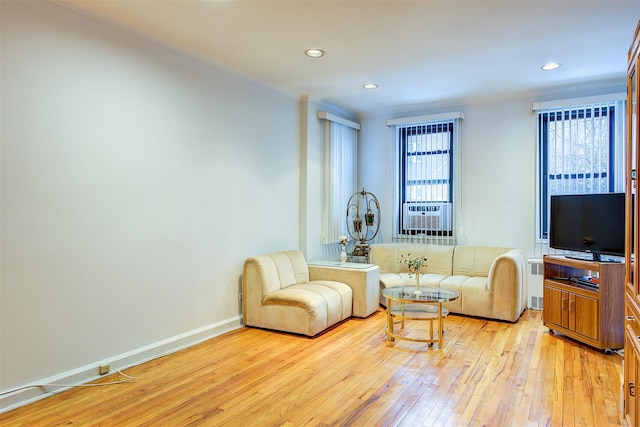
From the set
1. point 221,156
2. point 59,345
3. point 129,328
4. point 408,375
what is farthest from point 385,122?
point 59,345

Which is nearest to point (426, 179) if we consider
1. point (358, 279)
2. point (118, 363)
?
point (358, 279)

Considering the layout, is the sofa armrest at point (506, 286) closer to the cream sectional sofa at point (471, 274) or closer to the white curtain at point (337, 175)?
the cream sectional sofa at point (471, 274)

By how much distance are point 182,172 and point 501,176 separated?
13.1 ft

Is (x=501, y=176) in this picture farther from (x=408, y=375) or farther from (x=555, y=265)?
(x=408, y=375)

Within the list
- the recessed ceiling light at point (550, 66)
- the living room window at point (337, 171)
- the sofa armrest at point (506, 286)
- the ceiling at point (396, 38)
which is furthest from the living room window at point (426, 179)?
the recessed ceiling light at point (550, 66)

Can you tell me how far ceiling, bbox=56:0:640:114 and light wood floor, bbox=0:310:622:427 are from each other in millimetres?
2691

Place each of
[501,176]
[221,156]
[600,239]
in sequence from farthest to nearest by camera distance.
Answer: [501,176] < [221,156] < [600,239]

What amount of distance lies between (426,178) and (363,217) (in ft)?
3.66

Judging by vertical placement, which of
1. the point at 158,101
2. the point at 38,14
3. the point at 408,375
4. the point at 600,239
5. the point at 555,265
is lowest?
the point at 408,375

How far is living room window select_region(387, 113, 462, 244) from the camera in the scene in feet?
18.7

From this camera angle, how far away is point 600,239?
3.88 meters

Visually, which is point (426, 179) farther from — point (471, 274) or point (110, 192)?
point (110, 192)

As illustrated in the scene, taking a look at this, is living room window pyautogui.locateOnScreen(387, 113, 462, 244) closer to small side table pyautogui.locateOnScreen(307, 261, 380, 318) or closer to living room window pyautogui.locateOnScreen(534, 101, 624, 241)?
living room window pyautogui.locateOnScreen(534, 101, 624, 241)

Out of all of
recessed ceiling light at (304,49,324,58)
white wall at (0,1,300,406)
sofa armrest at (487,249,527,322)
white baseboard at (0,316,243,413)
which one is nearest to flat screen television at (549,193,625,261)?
Answer: sofa armrest at (487,249,527,322)
